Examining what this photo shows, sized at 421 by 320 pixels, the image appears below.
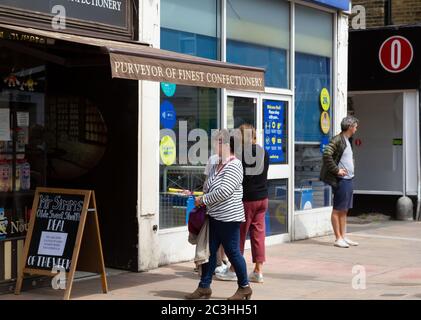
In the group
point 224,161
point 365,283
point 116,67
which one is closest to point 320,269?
point 365,283

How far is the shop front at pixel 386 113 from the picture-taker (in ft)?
47.3

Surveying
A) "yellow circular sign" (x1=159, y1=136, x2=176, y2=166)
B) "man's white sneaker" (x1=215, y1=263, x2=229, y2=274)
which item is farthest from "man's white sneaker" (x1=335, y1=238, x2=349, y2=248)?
"yellow circular sign" (x1=159, y1=136, x2=176, y2=166)

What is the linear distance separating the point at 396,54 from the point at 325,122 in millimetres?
3310

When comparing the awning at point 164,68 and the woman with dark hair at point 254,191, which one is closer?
the awning at point 164,68

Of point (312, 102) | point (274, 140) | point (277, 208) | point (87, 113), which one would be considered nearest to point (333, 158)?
point (274, 140)

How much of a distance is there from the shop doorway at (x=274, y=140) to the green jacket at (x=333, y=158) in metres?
0.75

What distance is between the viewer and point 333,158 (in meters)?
10.6

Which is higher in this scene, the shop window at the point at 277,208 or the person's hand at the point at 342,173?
the person's hand at the point at 342,173

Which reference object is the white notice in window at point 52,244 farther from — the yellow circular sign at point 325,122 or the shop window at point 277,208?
the yellow circular sign at point 325,122

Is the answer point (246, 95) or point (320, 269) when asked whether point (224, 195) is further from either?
point (246, 95)

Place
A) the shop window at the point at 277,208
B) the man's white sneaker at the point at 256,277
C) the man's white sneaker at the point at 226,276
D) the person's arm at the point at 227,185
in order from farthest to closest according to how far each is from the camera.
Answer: the shop window at the point at 277,208, the man's white sneaker at the point at 226,276, the man's white sneaker at the point at 256,277, the person's arm at the point at 227,185

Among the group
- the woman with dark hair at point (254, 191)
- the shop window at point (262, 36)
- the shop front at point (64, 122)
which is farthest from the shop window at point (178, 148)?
the woman with dark hair at point (254, 191)

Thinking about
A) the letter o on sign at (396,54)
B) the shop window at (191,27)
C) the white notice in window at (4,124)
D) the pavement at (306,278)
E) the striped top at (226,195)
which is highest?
the letter o on sign at (396,54)

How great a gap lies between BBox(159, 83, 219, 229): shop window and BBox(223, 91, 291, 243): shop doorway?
0.81 metres
